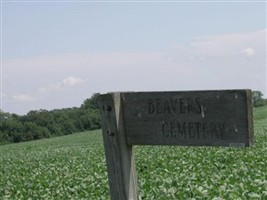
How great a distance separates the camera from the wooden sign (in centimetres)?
427

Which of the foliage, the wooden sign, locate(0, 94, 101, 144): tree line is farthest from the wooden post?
the foliage

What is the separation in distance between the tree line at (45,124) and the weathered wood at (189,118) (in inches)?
2563

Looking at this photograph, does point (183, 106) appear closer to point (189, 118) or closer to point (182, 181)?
point (189, 118)

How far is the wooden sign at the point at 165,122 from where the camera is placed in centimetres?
427

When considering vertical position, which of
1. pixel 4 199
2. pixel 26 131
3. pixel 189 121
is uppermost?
pixel 26 131

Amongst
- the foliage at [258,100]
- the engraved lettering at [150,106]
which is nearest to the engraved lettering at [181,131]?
the engraved lettering at [150,106]

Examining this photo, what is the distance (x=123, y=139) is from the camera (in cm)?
490

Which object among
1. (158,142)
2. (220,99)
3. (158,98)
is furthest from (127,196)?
(220,99)

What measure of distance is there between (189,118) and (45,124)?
229 feet

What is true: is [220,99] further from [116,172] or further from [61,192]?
[61,192]

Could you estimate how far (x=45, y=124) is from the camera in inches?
2886

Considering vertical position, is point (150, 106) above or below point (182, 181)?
above

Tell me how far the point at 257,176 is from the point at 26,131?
6236 centimetres

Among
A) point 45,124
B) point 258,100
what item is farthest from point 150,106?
point 258,100
